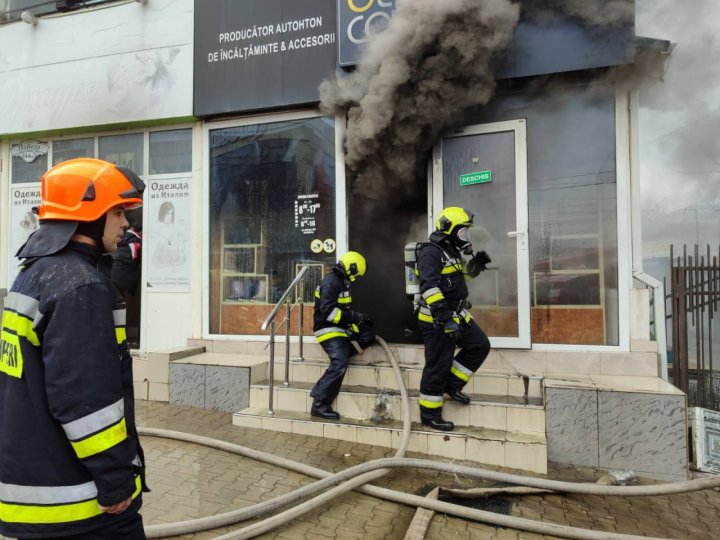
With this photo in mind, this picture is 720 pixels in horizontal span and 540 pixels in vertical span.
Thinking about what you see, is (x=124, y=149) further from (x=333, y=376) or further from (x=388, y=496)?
(x=388, y=496)

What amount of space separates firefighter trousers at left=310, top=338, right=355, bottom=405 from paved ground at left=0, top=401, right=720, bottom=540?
474 mm

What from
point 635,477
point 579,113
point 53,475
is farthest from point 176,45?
point 635,477

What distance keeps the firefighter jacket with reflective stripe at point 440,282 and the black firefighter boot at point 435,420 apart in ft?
2.76

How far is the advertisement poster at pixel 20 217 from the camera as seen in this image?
744cm

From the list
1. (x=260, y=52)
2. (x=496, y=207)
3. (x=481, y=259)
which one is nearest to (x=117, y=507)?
(x=481, y=259)

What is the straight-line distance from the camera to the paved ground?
121 inches

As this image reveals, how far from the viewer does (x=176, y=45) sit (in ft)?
21.5

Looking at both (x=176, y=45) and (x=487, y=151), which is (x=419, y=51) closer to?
(x=487, y=151)

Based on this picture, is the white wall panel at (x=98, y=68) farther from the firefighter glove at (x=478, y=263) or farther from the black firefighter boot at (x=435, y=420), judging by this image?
the black firefighter boot at (x=435, y=420)

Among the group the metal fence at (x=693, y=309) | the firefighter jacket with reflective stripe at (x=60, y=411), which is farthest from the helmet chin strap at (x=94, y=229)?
the metal fence at (x=693, y=309)

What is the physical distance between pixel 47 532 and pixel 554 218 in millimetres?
5194

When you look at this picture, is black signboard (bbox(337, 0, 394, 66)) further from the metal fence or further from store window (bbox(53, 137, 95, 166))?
the metal fence

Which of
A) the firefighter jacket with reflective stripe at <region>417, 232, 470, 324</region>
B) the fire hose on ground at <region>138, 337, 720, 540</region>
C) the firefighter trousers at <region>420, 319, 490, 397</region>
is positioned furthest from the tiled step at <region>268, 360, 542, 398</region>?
the fire hose on ground at <region>138, 337, 720, 540</region>

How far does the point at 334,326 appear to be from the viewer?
4.92 metres
